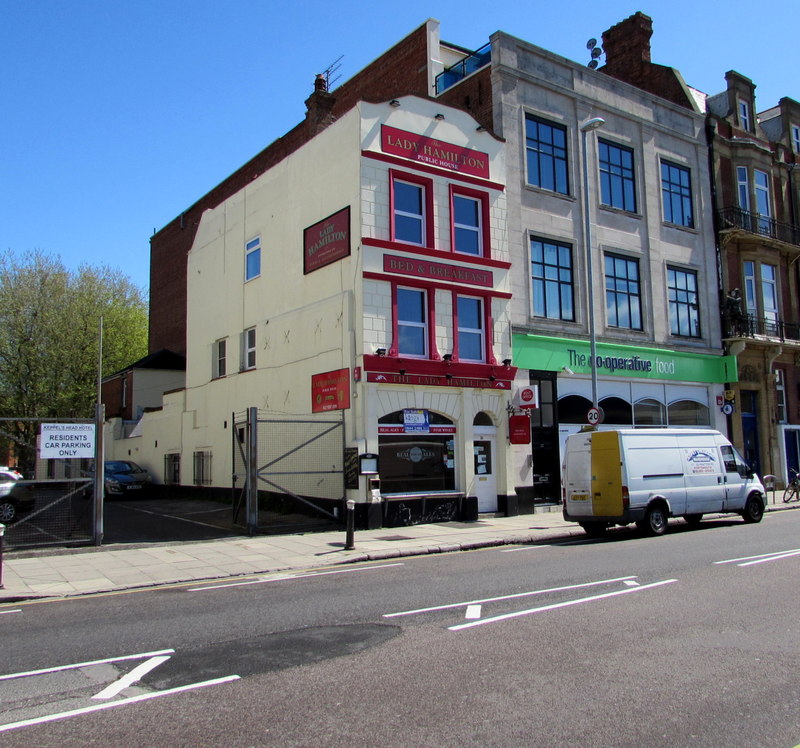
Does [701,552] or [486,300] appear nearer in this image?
[701,552]

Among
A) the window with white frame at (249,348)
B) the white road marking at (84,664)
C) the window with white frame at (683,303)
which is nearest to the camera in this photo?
the white road marking at (84,664)

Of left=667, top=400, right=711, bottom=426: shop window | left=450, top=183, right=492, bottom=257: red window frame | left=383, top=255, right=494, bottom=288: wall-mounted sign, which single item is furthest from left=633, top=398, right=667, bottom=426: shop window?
left=450, top=183, right=492, bottom=257: red window frame

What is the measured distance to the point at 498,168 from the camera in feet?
70.0

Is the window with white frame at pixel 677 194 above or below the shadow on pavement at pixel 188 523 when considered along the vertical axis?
above

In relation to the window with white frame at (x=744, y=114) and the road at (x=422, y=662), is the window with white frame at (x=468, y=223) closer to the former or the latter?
the road at (x=422, y=662)

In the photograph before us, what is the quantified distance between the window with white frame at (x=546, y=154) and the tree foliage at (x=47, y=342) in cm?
2507

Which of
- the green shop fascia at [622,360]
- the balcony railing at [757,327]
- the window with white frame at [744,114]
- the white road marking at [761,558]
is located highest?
the window with white frame at [744,114]

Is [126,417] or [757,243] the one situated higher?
[757,243]

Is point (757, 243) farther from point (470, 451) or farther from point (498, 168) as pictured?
point (470, 451)

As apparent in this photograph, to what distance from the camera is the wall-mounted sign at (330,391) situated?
18.2 meters

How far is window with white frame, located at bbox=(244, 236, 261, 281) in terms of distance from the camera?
23922 mm

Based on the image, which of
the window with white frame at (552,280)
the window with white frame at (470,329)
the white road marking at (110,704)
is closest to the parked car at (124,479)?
the window with white frame at (470,329)

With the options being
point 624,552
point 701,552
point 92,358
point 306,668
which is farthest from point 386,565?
point 92,358

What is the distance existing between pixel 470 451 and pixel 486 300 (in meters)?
4.31
